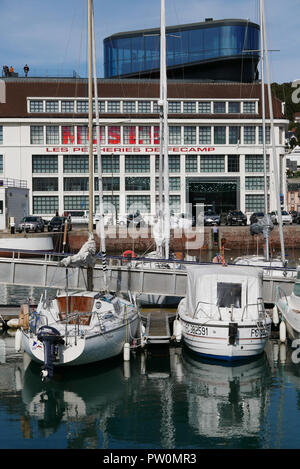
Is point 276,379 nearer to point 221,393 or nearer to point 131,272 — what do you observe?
point 221,393

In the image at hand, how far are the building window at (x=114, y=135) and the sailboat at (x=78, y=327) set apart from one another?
5380 cm

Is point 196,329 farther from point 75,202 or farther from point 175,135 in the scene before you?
point 175,135

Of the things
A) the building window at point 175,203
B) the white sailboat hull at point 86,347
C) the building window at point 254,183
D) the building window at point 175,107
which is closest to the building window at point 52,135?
the building window at point 175,107

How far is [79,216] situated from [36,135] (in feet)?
41.0

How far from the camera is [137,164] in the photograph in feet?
255

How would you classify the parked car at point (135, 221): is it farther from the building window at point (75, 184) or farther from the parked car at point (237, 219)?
the building window at point (75, 184)

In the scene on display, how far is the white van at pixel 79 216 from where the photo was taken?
7175 centimetres

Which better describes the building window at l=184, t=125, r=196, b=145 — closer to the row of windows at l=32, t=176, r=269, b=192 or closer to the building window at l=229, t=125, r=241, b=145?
the building window at l=229, t=125, r=241, b=145

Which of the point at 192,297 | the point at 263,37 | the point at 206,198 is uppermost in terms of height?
the point at 263,37
